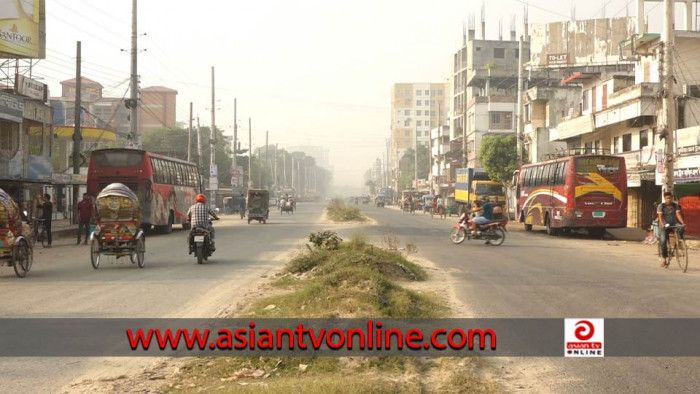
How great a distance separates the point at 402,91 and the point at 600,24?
134 meters

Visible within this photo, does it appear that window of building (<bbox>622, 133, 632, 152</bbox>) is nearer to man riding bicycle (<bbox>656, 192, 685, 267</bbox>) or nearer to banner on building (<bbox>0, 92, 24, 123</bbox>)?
man riding bicycle (<bbox>656, 192, 685, 267</bbox>)

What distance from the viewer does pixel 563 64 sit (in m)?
63.0

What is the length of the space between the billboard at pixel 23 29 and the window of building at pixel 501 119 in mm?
56426

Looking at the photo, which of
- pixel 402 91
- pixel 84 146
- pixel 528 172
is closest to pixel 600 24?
pixel 528 172

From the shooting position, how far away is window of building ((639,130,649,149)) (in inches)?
1455

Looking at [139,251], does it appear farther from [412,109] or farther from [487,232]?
[412,109]

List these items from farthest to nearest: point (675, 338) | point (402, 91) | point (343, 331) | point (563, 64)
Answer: point (402, 91), point (563, 64), point (675, 338), point (343, 331)

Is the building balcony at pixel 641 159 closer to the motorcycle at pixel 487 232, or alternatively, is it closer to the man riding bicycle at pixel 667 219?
the motorcycle at pixel 487 232

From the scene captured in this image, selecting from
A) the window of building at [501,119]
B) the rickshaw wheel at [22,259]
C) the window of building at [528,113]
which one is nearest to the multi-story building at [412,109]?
the window of building at [501,119]

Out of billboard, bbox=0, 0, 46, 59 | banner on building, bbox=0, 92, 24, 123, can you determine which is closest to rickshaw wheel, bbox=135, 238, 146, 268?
banner on building, bbox=0, 92, 24, 123

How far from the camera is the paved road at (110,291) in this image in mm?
6719

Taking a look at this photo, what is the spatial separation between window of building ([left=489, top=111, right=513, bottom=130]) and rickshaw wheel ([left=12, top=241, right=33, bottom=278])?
71619 millimetres

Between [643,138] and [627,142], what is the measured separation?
2.19 metres

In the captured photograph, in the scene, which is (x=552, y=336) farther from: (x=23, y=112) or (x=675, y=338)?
(x=23, y=112)
